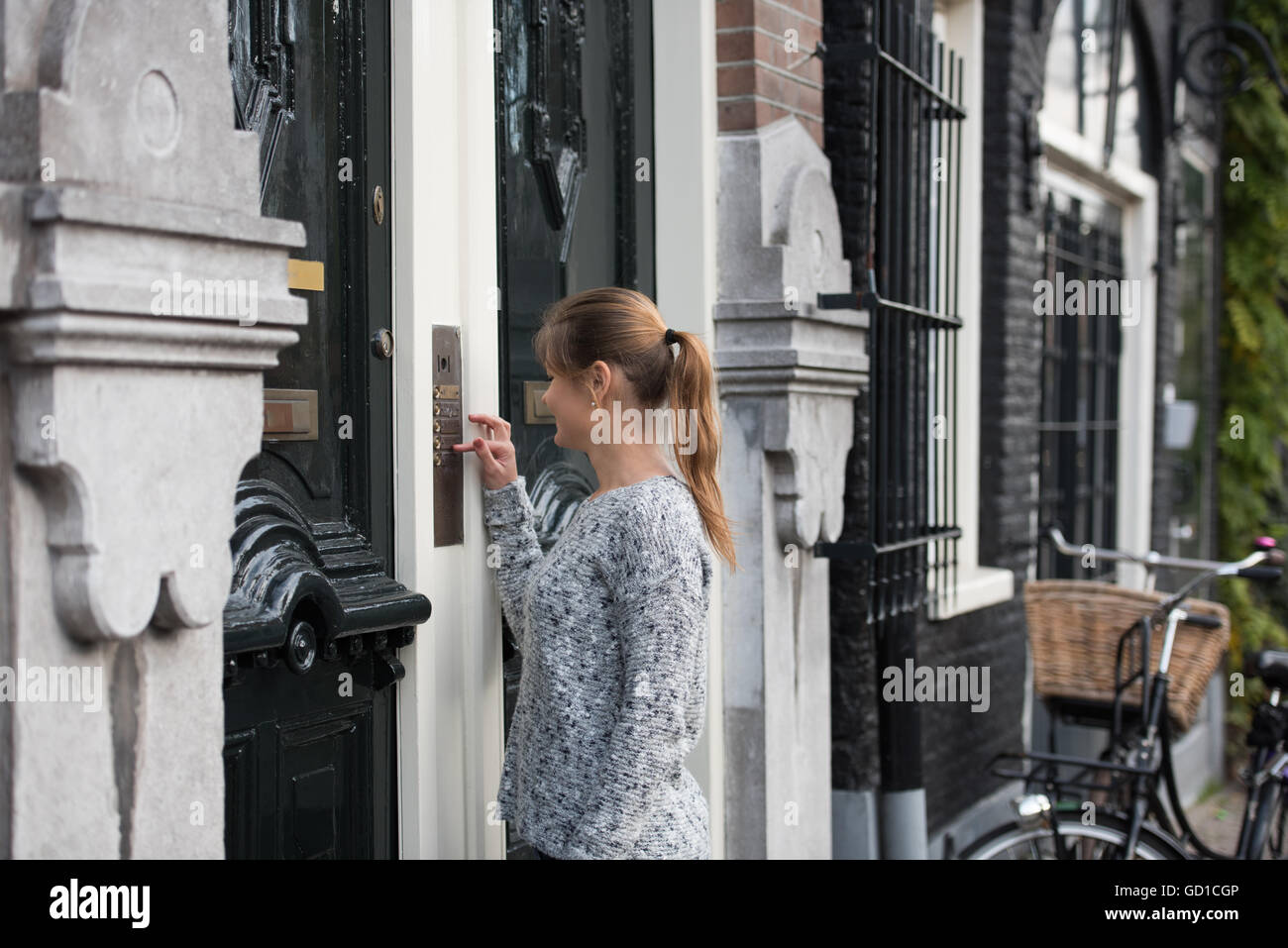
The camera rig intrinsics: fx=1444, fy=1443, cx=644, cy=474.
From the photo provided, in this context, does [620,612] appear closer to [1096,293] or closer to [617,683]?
[617,683]

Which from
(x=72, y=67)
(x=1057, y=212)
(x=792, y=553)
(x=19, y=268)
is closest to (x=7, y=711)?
(x=19, y=268)

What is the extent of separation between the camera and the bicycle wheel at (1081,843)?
4.32 m

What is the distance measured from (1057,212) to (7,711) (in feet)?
20.1

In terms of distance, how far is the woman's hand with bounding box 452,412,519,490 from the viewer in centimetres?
300

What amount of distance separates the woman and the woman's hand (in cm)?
34

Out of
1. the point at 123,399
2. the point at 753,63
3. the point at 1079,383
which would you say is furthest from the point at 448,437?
the point at 1079,383

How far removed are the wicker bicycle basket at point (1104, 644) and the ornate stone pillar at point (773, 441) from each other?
48.7 inches

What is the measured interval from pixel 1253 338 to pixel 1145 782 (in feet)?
19.2

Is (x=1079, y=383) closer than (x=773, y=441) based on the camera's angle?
No

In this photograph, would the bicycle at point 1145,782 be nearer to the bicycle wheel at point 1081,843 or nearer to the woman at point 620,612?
the bicycle wheel at point 1081,843

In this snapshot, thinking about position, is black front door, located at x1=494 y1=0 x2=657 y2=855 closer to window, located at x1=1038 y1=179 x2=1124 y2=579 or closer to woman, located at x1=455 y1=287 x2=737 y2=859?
woman, located at x1=455 y1=287 x2=737 y2=859

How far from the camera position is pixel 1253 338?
9.40 meters

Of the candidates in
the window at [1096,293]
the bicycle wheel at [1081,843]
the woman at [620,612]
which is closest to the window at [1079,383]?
the window at [1096,293]

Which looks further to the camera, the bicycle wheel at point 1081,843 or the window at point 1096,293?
the window at point 1096,293
